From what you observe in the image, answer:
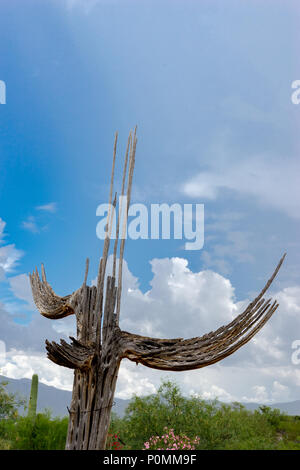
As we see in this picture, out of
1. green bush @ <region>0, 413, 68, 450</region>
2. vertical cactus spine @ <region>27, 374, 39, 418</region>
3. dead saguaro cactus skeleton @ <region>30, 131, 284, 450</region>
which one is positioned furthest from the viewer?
vertical cactus spine @ <region>27, 374, 39, 418</region>

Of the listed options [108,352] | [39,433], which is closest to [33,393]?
[39,433]

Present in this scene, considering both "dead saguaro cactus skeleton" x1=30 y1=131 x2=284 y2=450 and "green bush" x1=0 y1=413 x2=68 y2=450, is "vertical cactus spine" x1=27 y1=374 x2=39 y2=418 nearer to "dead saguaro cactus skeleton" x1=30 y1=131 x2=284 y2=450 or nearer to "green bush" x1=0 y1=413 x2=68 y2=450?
"green bush" x1=0 y1=413 x2=68 y2=450

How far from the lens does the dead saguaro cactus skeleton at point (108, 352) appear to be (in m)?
4.48

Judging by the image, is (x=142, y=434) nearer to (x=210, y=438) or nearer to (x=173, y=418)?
(x=173, y=418)

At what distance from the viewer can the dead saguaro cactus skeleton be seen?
4.48 metres

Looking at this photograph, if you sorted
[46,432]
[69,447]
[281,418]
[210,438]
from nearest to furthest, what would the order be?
[69,447], [46,432], [210,438], [281,418]

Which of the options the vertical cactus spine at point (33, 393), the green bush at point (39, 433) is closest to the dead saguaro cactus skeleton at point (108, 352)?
the green bush at point (39, 433)

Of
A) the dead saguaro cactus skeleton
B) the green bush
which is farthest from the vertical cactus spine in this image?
the dead saguaro cactus skeleton

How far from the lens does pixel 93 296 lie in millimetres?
5234

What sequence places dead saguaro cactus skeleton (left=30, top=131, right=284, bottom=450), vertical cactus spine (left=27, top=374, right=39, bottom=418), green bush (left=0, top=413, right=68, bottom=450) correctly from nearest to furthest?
dead saguaro cactus skeleton (left=30, top=131, right=284, bottom=450), green bush (left=0, top=413, right=68, bottom=450), vertical cactus spine (left=27, top=374, right=39, bottom=418)

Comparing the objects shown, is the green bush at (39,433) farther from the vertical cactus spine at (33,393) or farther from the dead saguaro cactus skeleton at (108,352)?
the dead saguaro cactus skeleton at (108,352)

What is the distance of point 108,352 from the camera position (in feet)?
15.6
